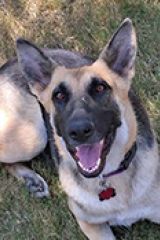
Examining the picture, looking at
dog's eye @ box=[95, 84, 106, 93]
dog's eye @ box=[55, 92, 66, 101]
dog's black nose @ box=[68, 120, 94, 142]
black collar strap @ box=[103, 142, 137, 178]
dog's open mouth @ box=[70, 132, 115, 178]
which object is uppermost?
dog's eye @ box=[95, 84, 106, 93]

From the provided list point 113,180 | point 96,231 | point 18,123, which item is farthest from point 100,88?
point 18,123

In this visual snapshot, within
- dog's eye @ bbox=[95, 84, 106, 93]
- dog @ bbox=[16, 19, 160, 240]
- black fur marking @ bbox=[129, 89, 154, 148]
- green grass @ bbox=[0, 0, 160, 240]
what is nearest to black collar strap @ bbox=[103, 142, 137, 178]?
dog @ bbox=[16, 19, 160, 240]

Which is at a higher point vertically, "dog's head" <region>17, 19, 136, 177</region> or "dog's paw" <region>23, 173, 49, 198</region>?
"dog's head" <region>17, 19, 136, 177</region>

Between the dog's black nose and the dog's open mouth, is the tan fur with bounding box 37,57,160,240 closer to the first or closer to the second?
the dog's open mouth

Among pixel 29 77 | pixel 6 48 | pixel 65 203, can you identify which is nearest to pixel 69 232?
pixel 65 203

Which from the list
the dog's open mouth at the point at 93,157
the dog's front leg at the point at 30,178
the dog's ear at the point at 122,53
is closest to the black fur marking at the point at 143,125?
the dog's ear at the point at 122,53

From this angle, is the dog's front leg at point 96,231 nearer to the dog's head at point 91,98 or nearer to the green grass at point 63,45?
the green grass at point 63,45

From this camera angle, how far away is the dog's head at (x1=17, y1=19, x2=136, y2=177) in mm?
4195

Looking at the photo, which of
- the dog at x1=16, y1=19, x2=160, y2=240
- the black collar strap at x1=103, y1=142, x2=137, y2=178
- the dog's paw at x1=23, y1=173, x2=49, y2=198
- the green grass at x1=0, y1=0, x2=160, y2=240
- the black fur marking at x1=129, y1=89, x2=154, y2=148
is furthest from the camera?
the dog's paw at x1=23, y1=173, x2=49, y2=198

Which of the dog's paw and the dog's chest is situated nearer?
the dog's chest

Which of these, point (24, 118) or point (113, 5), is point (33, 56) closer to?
point (24, 118)

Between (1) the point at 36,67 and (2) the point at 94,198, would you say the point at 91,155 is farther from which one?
(1) the point at 36,67

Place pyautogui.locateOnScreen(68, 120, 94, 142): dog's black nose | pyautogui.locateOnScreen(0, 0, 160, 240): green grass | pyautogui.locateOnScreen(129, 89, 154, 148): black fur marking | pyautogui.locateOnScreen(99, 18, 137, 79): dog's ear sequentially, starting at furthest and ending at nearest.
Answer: pyautogui.locateOnScreen(0, 0, 160, 240): green grass < pyautogui.locateOnScreen(129, 89, 154, 148): black fur marking < pyautogui.locateOnScreen(99, 18, 137, 79): dog's ear < pyautogui.locateOnScreen(68, 120, 94, 142): dog's black nose

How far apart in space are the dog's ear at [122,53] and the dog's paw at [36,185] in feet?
4.91
